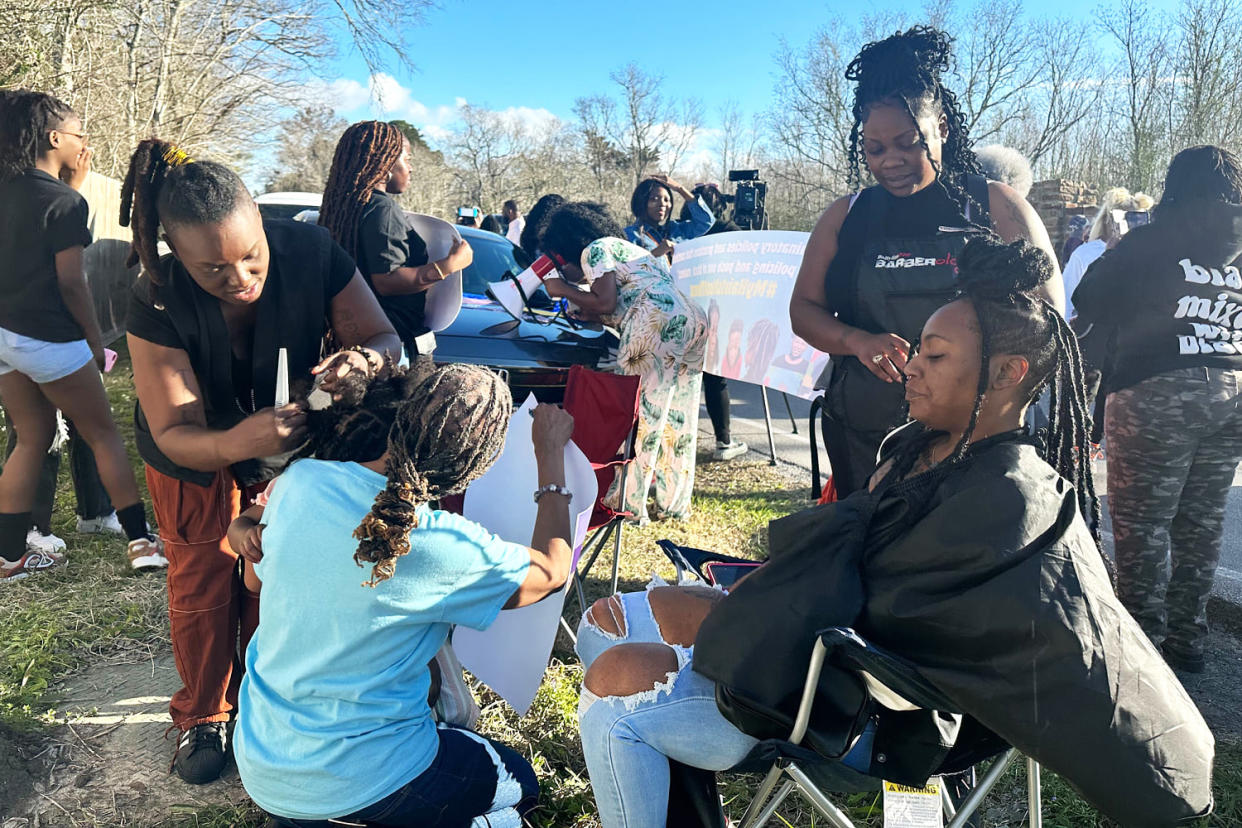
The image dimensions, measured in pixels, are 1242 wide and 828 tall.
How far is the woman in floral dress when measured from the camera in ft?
13.3

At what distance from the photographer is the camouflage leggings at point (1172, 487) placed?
9.04 feet

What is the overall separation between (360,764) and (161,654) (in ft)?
6.79

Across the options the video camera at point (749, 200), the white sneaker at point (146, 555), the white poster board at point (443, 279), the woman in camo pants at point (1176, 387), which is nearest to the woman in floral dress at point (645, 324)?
the white poster board at point (443, 279)

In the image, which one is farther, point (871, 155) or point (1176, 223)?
point (1176, 223)

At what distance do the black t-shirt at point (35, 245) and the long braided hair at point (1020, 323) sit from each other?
3.55 m

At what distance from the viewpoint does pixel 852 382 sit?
2445mm

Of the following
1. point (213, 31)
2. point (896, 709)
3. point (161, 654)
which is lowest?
point (161, 654)

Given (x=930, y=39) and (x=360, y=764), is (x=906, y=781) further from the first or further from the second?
(x=930, y=39)

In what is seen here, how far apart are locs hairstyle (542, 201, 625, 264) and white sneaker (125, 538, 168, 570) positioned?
2.53 m

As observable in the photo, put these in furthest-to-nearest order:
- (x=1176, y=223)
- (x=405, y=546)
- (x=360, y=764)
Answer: (x=1176, y=223), (x=360, y=764), (x=405, y=546)

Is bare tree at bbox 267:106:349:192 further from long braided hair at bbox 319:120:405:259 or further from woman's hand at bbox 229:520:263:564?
woman's hand at bbox 229:520:263:564

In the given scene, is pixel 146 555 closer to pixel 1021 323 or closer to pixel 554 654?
pixel 554 654

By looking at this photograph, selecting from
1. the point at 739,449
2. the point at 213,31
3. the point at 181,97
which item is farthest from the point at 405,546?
the point at 213,31

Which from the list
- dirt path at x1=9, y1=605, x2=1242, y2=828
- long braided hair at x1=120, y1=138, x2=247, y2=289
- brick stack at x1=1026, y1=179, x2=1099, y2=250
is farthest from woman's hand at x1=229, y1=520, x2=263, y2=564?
brick stack at x1=1026, y1=179, x2=1099, y2=250
